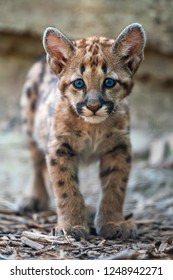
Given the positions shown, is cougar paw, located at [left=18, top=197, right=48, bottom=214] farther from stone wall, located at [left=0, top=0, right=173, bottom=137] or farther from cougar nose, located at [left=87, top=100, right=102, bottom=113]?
stone wall, located at [left=0, top=0, right=173, bottom=137]

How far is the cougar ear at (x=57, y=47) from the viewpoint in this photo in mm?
6176

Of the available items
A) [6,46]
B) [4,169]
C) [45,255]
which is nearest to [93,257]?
[45,255]

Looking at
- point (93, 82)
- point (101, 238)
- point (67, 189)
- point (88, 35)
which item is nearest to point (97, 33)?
point (88, 35)

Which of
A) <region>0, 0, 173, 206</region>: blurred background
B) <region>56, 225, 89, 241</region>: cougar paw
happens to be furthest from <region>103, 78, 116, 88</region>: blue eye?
<region>0, 0, 173, 206</region>: blurred background

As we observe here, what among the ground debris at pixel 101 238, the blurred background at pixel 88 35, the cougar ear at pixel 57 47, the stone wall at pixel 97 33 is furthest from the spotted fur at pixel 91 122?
the stone wall at pixel 97 33

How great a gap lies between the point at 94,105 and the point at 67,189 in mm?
915

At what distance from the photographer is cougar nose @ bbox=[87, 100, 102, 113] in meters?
5.70

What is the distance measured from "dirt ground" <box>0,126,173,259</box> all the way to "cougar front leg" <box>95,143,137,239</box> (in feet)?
0.60

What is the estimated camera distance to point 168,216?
7.44 m

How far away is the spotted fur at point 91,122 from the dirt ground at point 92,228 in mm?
248

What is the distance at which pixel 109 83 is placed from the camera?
5.94m

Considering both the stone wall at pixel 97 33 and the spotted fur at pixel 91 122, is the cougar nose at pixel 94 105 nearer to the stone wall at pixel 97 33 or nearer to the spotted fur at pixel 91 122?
the spotted fur at pixel 91 122

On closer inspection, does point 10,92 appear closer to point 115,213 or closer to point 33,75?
point 33,75

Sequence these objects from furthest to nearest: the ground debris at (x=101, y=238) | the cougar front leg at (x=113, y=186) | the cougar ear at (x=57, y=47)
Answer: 1. the cougar front leg at (x=113, y=186)
2. the cougar ear at (x=57, y=47)
3. the ground debris at (x=101, y=238)
